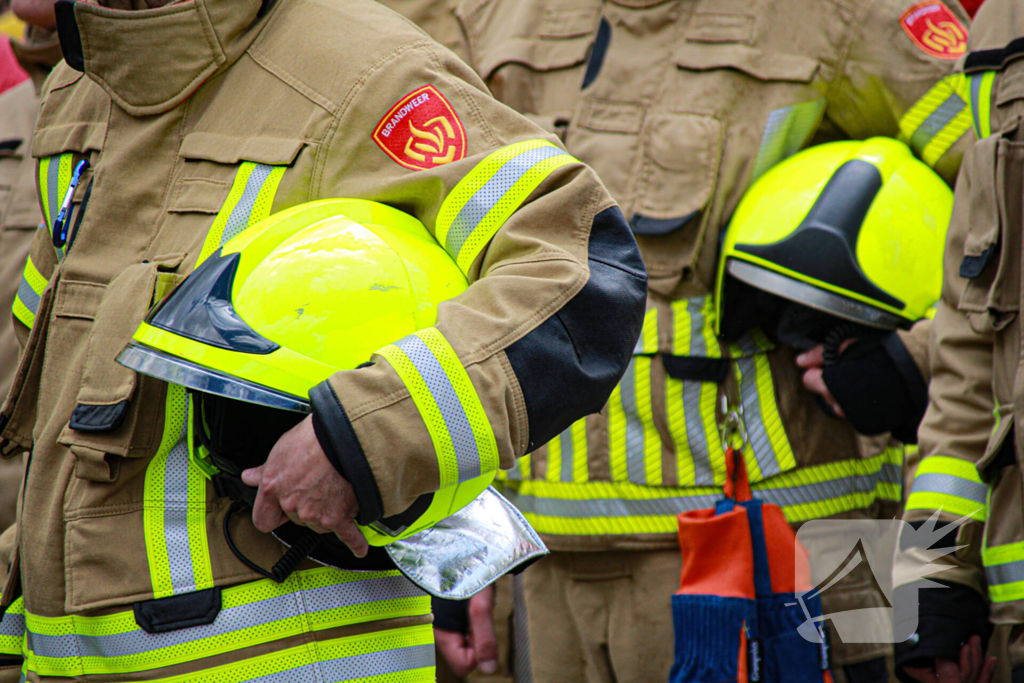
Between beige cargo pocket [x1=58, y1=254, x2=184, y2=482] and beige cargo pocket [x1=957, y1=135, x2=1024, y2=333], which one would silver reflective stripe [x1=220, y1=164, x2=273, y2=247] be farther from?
beige cargo pocket [x1=957, y1=135, x2=1024, y2=333]

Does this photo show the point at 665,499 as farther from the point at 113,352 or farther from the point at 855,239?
the point at 113,352

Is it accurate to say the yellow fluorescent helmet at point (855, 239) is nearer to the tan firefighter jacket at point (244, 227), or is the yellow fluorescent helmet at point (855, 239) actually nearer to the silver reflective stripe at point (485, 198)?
the tan firefighter jacket at point (244, 227)

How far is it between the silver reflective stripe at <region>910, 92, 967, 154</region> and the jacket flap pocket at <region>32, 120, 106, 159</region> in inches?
80.9

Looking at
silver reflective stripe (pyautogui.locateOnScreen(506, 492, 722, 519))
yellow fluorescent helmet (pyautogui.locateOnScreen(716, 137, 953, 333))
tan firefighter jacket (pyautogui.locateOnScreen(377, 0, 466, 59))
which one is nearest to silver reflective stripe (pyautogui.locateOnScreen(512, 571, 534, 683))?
silver reflective stripe (pyautogui.locateOnScreen(506, 492, 722, 519))

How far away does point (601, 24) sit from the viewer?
3277 mm

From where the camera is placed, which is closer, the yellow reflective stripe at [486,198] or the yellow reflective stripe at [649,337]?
the yellow reflective stripe at [486,198]

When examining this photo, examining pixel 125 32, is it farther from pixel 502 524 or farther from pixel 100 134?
pixel 502 524

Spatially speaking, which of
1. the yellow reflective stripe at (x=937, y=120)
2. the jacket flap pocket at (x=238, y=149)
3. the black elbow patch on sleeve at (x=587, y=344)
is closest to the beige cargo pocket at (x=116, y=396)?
the jacket flap pocket at (x=238, y=149)

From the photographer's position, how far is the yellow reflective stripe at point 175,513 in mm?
1696

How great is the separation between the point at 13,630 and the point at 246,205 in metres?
0.94

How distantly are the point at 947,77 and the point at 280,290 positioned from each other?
6.90 ft

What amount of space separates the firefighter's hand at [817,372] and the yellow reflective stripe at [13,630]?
1.95 m

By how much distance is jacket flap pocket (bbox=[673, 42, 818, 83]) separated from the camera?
9.77 ft

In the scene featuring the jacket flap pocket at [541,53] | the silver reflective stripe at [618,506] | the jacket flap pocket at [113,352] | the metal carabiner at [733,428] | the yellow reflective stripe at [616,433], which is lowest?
the silver reflective stripe at [618,506]
